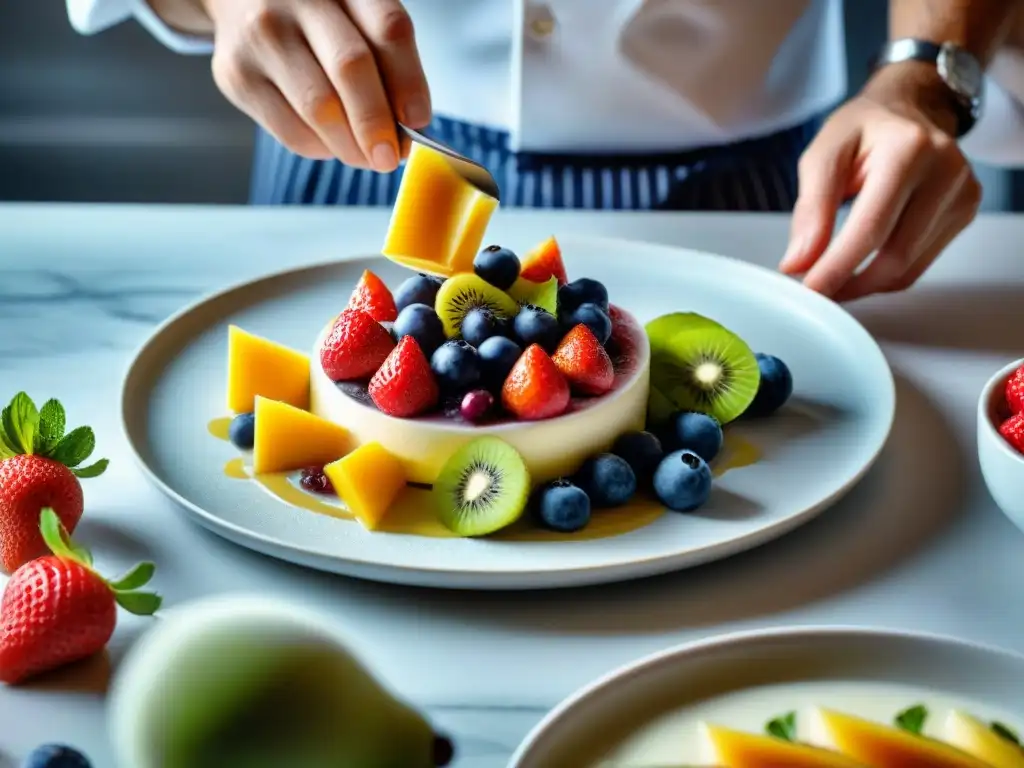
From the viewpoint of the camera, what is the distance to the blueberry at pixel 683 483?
1110mm

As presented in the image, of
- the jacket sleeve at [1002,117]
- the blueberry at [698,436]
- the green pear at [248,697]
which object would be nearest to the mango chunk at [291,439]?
the blueberry at [698,436]

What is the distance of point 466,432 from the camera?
45.4 inches

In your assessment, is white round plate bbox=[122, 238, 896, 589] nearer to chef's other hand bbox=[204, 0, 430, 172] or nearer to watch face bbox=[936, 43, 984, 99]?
chef's other hand bbox=[204, 0, 430, 172]

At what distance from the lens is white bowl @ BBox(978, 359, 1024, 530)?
1031 millimetres

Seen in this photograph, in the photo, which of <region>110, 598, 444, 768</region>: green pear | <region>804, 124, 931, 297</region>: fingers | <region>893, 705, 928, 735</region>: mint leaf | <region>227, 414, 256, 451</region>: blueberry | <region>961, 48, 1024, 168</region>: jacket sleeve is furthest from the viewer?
<region>961, 48, 1024, 168</region>: jacket sleeve

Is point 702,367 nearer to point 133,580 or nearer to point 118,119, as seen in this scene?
point 133,580

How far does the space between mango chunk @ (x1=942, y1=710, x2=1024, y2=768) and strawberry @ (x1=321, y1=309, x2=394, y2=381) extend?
2.20 ft

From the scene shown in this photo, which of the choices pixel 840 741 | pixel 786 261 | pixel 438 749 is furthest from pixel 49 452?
pixel 786 261

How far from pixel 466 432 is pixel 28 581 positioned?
43cm

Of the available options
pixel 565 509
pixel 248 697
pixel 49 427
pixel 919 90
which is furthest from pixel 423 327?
pixel 919 90

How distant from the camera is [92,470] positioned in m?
1.13

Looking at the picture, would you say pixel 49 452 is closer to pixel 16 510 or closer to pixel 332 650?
pixel 16 510

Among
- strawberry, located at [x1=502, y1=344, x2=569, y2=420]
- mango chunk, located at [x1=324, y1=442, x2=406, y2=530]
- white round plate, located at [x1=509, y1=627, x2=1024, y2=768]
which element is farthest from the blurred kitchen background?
white round plate, located at [x1=509, y1=627, x2=1024, y2=768]

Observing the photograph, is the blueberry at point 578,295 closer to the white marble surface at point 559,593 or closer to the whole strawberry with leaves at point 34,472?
the white marble surface at point 559,593
